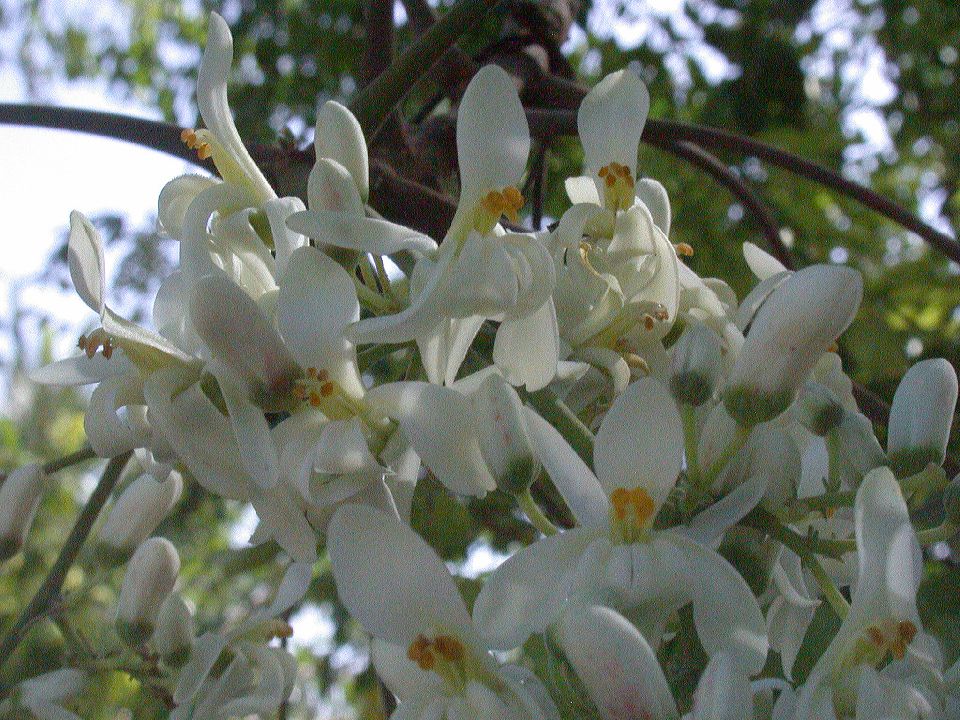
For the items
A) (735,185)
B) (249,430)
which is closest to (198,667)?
(249,430)

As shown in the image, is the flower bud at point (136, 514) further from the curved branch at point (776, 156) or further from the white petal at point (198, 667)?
the curved branch at point (776, 156)

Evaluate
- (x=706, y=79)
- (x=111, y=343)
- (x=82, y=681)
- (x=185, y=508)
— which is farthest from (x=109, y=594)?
Result: (x=111, y=343)

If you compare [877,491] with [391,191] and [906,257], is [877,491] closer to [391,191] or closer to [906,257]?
[391,191]

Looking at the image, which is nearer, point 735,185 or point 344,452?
point 344,452

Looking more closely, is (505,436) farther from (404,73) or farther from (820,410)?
(404,73)

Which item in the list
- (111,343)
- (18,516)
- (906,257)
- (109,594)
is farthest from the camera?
(109,594)

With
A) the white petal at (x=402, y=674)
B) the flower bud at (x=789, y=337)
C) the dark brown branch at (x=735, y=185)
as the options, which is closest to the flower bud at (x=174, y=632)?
the white petal at (x=402, y=674)
